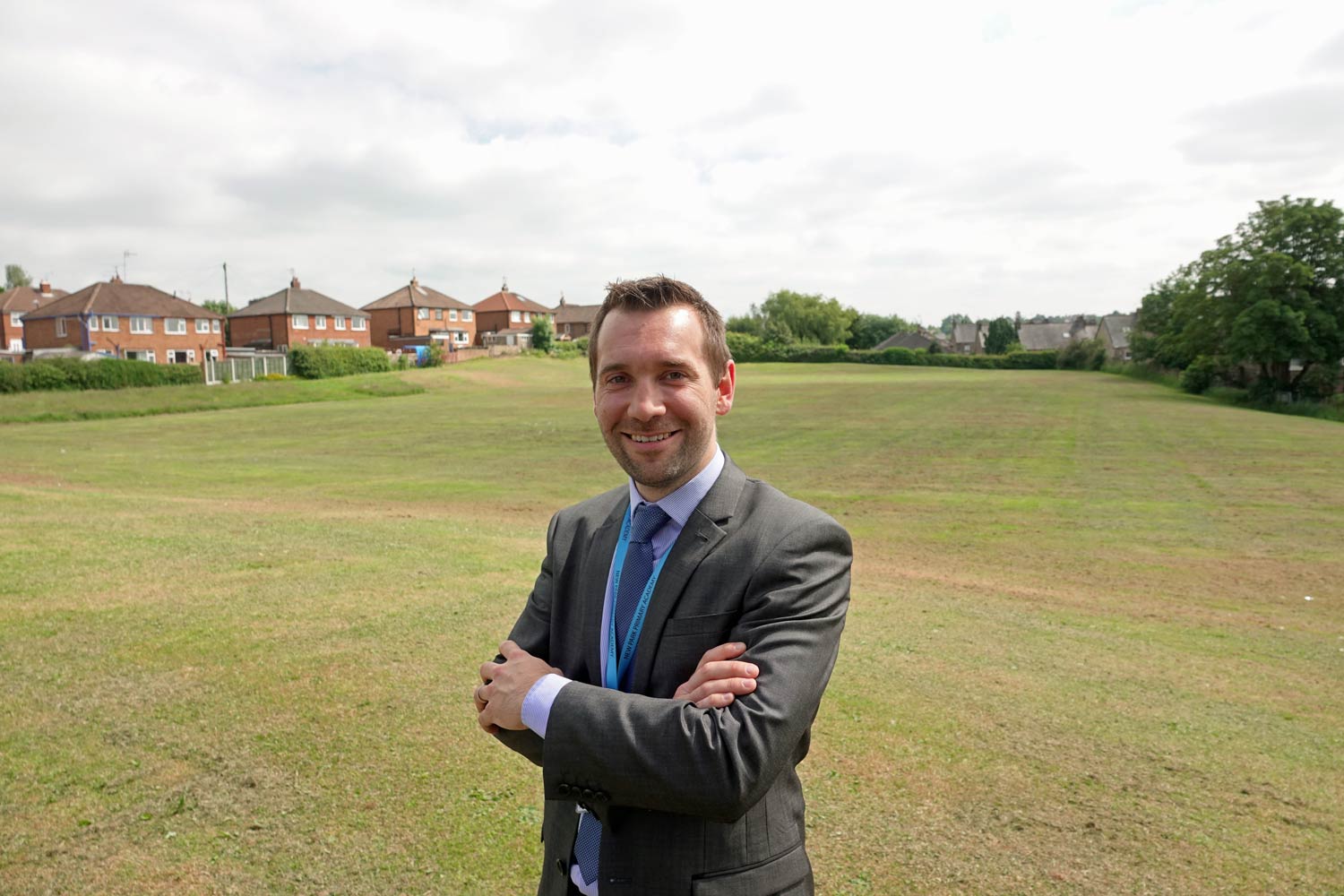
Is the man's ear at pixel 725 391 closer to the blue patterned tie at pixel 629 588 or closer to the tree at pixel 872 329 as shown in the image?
the blue patterned tie at pixel 629 588

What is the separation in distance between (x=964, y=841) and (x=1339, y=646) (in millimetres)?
7845

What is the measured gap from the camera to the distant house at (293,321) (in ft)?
307

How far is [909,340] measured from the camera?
163750mm

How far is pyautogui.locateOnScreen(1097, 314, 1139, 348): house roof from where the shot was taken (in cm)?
12925

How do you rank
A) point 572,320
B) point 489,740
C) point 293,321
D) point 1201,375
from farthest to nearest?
point 572,320, point 293,321, point 1201,375, point 489,740

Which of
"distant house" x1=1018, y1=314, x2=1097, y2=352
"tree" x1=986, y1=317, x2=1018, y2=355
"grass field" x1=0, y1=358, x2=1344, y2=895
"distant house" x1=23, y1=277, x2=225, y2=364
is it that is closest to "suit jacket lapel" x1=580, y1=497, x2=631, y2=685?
"grass field" x1=0, y1=358, x2=1344, y2=895

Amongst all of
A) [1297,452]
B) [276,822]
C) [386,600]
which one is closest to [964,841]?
[276,822]

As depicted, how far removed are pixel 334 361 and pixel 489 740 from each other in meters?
72.2

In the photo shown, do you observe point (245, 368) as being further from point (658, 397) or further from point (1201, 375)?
point (1201, 375)

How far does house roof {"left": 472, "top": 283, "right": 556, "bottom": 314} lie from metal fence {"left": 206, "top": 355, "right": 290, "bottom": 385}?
2683 inches

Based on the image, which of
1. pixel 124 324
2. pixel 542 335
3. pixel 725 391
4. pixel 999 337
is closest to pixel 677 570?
pixel 725 391

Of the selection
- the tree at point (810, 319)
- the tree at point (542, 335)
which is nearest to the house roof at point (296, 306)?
the tree at point (542, 335)

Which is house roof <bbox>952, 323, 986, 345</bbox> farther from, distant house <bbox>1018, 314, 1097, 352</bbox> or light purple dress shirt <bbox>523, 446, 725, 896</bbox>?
light purple dress shirt <bbox>523, 446, 725, 896</bbox>

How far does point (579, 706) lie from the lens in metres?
2.26
